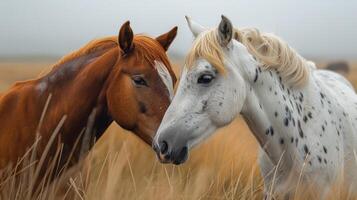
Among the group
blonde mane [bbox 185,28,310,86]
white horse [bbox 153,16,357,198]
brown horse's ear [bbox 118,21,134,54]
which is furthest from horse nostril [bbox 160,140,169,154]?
brown horse's ear [bbox 118,21,134,54]

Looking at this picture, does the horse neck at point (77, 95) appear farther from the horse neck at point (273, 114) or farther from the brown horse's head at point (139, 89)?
the horse neck at point (273, 114)

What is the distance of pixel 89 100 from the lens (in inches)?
118

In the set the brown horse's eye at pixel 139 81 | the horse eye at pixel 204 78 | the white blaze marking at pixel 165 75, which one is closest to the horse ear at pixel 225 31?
the horse eye at pixel 204 78

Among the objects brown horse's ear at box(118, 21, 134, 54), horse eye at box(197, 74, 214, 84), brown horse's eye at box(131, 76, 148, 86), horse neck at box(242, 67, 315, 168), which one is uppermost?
brown horse's ear at box(118, 21, 134, 54)

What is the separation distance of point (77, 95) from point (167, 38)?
70 centimetres

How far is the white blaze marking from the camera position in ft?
9.62

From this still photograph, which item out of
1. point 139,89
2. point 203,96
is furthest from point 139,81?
point 203,96

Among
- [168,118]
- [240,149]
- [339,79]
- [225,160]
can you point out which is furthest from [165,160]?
[339,79]

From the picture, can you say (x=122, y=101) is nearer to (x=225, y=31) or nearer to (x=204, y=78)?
(x=204, y=78)

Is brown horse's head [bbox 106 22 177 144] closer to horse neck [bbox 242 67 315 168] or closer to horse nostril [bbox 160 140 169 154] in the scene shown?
horse nostril [bbox 160 140 169 154]

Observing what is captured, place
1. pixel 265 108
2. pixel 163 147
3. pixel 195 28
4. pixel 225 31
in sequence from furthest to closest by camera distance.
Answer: pixel 195 28, pixel 265 108, pixel 225 31, pixel 163 147

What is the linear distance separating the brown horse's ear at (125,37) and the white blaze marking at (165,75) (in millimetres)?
195

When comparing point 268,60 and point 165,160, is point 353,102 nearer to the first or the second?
point 268,60

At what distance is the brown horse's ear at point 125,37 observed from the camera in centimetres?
295
